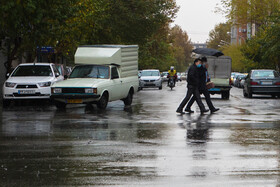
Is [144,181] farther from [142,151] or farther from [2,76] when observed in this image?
[2,76]

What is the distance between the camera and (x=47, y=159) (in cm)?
834

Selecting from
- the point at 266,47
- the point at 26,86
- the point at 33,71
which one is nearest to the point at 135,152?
the point at 26,86

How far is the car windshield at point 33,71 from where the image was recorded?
2269 cm

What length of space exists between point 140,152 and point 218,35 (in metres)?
145

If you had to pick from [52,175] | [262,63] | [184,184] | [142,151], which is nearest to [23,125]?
[142,151]

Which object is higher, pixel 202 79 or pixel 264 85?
pixel 202 79

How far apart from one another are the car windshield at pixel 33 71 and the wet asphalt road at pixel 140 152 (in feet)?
24.9

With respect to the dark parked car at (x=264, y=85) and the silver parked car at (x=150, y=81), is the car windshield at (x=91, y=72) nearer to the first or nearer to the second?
the dark parked car at (x=264, y=85)

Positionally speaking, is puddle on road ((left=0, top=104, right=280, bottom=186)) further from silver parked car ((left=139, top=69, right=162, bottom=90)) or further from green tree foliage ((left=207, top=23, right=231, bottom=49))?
green tree foliage ((left=207, top=23, right=231, bottom=49))

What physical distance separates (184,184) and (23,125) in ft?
26.3

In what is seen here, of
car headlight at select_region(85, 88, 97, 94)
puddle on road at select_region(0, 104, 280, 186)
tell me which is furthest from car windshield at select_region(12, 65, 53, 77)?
puddle on road at select_region(0, 104, 280, 186)

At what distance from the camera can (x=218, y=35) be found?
498 ft

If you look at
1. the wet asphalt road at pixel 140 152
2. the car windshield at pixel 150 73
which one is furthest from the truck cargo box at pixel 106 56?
the car windshield at pixel 150 73

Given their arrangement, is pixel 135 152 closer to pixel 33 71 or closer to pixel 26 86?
pixel 26 86
